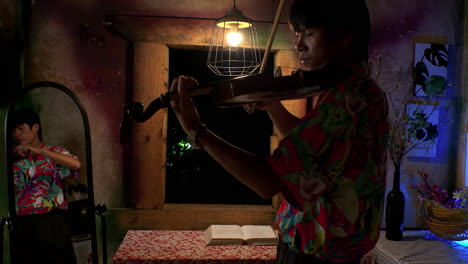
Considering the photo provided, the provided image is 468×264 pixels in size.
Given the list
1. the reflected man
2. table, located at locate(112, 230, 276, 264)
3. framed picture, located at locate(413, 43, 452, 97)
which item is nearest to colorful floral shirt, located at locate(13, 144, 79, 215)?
the reflected man

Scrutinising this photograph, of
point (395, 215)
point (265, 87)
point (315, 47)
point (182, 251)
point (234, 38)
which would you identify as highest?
point (234, 38)

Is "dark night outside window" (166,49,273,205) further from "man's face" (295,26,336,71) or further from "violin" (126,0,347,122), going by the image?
"man's face" (295,26,336,71)

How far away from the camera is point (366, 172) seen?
1.08 m

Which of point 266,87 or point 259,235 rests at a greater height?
point 266,87

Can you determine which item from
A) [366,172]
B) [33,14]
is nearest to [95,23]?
[33,14]

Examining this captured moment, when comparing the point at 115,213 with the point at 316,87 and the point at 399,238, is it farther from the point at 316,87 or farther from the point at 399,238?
the point at 316,87

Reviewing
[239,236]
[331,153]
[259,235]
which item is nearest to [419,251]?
[259,235]

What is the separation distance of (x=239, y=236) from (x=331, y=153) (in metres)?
2.12

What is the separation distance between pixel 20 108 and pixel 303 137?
9.60 feet

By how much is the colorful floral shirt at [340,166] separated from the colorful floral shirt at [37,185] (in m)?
2.41

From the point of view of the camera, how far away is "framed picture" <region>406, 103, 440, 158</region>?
11.6ft

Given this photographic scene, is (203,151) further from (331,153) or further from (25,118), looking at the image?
A: (331,153)

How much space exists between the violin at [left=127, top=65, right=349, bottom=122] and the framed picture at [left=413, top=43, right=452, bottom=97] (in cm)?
262

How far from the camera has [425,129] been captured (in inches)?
140
